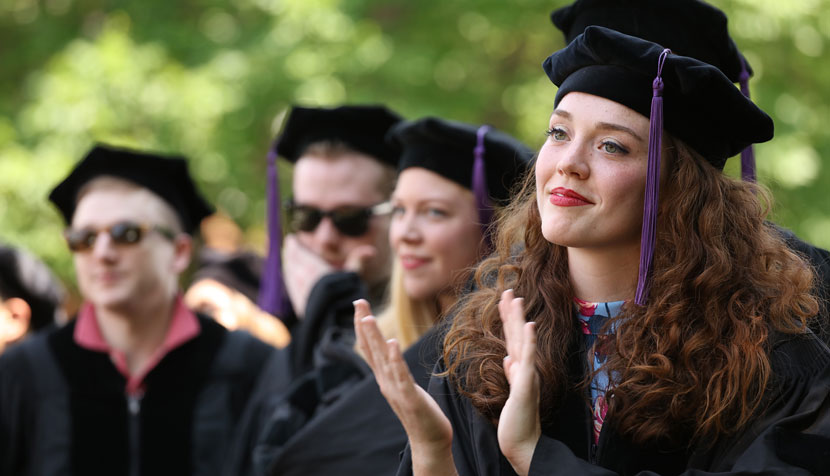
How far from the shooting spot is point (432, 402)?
2.72m

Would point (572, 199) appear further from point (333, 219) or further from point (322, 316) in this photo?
point (333, 219)

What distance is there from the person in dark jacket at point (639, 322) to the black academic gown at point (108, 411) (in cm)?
255

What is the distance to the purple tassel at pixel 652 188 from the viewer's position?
8.87 feet

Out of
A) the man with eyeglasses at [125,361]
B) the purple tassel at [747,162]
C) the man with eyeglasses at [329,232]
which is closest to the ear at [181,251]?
the man with eyeglasses at [125,361]

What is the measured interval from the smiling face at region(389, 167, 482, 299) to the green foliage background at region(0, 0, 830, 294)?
4.03m

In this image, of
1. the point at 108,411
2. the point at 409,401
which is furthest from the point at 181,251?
the point at 409,401

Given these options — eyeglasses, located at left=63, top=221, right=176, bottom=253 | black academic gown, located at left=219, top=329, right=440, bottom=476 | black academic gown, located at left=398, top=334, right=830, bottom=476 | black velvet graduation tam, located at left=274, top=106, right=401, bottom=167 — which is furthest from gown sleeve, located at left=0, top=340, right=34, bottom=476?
black academic gown, located at left=398, top=334, right=830, bottom=476

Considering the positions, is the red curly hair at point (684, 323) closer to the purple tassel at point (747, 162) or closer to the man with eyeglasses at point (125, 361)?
the purple tassel at point (747, 162)

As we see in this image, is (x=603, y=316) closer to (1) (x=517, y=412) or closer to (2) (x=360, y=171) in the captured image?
(1) (x=517, y=412)

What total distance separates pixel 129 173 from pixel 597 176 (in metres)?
3.39

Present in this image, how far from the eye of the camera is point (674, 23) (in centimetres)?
293

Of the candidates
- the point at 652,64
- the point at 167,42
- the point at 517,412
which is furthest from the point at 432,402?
the point at 167,42

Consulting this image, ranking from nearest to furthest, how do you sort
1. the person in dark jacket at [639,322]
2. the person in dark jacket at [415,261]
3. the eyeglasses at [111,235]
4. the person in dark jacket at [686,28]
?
the person in dark jacket at [639,322], the person in dark jacket at [686,28], the person in dark jacket at [415,261], the eyeglasses at [111,235]

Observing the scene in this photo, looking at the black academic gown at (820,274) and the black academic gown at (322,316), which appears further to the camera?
the black academic gown at (322,316)
